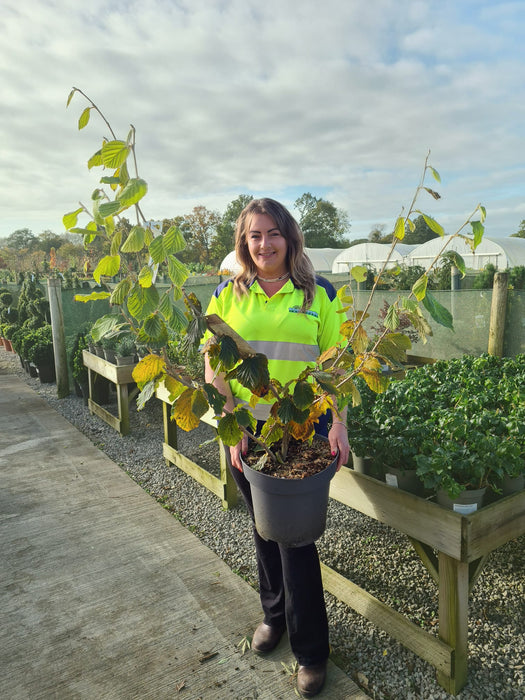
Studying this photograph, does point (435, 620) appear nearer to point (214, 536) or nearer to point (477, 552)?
point (477, 552)

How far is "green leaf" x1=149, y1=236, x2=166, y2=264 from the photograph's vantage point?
3.80ft

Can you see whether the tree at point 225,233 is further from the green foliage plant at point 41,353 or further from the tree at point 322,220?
the green foliage plant at point 41,353

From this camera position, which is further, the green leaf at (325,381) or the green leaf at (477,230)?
the green leaf at (325,381)

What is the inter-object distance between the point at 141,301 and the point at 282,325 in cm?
65

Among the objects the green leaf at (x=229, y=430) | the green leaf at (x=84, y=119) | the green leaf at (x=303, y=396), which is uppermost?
the green leaf at (x=84, y=119)

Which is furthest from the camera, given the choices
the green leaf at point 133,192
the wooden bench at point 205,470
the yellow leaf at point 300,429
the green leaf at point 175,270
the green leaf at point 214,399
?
the wooden bench at point 205,470

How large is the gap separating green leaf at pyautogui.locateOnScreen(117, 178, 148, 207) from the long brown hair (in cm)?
68

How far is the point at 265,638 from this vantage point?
1.96m

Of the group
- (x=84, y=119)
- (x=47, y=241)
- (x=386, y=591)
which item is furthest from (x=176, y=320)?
(x=47, y=241)

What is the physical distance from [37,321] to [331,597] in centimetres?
804

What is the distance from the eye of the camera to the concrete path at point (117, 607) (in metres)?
1.84

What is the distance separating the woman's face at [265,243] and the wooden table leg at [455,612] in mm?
1256

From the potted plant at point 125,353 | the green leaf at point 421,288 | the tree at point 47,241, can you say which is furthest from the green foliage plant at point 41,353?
the tree at point 47,241

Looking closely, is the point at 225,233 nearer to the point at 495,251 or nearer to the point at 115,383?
the point at 495,251
